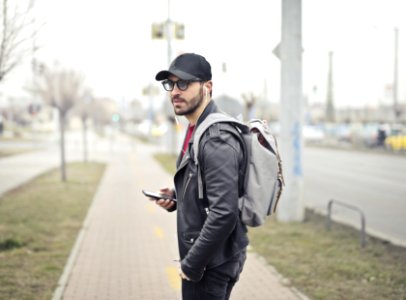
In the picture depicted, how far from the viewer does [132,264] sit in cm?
732

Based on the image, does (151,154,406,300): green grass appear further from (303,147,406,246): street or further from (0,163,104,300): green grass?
(0,163,104,300): green grass

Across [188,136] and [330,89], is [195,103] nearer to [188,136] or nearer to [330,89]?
[188,136]

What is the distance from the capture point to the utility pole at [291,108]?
10.0 m

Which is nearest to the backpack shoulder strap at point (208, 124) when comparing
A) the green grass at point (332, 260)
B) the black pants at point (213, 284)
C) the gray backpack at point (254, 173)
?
the gray backpack at point (254, 173)

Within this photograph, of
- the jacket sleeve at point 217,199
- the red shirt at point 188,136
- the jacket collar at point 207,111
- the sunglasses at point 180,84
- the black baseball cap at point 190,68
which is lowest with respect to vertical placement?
the jacket sleeve at point 217,199

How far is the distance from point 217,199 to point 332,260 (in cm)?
489

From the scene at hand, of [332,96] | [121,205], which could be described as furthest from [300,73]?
[332,96]

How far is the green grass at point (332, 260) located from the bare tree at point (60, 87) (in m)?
11.2

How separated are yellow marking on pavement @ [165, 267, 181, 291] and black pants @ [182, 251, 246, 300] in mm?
3180

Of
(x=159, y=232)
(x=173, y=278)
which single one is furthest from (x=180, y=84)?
(x=159, y=232)

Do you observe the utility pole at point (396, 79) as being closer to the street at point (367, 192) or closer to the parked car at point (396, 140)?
the parked car at point (396, 140)

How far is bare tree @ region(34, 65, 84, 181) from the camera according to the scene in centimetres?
2148

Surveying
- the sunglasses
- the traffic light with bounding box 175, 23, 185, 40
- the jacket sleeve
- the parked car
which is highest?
the traffic light with bounding box 175, 23, 185, 40

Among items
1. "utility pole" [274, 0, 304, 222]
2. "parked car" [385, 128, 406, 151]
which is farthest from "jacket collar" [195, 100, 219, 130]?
"parked car" [385, 128, 406, 151]
